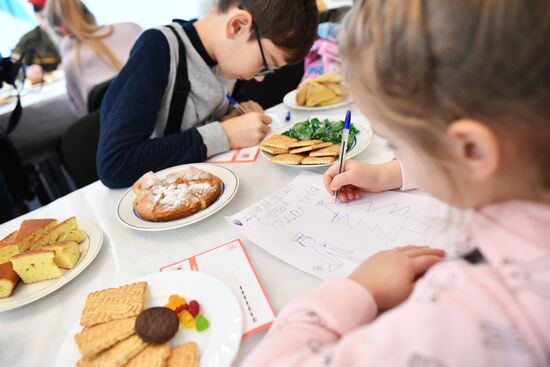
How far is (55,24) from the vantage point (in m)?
2.43

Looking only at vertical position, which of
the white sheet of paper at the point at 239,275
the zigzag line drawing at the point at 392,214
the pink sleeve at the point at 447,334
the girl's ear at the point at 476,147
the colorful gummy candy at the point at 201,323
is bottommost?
the zigzag line drawing at the point at 392,214

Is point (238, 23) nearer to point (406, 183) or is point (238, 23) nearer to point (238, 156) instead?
point (238, 156)

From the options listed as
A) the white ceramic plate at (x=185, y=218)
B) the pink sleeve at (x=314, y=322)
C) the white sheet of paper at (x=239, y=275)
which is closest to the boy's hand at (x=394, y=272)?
the pink sleeve at (x=314, y=322)

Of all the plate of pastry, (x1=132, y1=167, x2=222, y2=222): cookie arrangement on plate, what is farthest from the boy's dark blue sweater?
the plate of pastry

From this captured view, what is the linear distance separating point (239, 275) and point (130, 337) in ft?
0.59

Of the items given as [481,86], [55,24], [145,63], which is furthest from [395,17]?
[55,24]

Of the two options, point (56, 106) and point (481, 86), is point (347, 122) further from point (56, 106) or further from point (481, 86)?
point (56, 106)

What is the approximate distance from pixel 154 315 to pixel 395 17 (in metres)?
0.45

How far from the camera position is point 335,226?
Answer: 68 centimetres

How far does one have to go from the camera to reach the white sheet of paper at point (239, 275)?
20.2 inches

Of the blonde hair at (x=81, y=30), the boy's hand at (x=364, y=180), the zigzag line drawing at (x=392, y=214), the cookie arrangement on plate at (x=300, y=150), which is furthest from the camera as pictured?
the blonde hair at (x=81, y=30)

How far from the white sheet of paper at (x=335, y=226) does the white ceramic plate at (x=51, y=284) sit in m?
0.26

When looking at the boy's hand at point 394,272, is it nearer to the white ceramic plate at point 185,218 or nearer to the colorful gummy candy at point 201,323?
the colorful gummy candy at point 201,323

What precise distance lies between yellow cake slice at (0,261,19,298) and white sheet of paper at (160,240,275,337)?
0.25 metres
